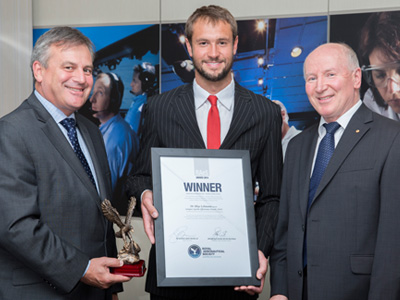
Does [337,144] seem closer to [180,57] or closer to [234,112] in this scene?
[234,112]

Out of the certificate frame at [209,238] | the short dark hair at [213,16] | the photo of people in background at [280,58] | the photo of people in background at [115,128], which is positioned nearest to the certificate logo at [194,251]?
the certificate frame at [209,238]

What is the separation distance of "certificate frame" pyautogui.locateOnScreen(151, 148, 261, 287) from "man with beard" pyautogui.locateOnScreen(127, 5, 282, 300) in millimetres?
203

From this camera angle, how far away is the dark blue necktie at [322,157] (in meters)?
2.36

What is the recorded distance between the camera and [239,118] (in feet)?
8.47

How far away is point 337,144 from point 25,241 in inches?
55.4

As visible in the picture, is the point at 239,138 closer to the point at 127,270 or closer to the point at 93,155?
the point at 93,155

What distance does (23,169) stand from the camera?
2076mm

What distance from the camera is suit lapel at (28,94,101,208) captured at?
2.20 metres

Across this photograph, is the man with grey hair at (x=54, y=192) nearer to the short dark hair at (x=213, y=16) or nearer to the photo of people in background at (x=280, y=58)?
the short dark hair at (x=213, y=16)

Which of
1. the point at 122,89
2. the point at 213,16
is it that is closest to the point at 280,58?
the point at 122,89

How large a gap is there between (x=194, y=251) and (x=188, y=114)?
72 centimetres

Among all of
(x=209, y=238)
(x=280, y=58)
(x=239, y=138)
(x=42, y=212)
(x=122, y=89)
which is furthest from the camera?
(x=122, y=89)

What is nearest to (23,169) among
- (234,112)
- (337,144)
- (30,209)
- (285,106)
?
(30,209)

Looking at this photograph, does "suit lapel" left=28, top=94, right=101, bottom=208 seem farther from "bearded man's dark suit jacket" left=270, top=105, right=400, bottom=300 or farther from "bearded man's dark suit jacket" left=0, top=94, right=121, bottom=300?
"bearded man's dark suit jacket" left=270, top=105, right=400, bottom=300
